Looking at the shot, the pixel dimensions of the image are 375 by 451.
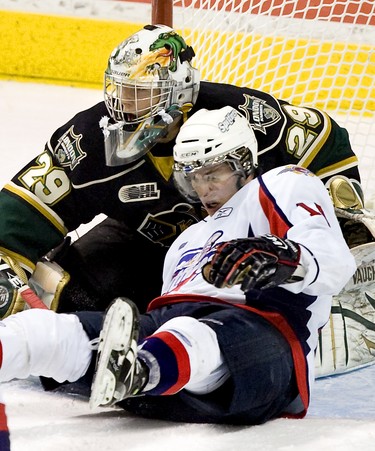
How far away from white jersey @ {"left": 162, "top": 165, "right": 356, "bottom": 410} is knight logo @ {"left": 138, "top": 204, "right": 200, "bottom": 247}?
55 centimetres

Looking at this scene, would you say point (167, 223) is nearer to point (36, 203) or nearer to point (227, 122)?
point (36, 203)

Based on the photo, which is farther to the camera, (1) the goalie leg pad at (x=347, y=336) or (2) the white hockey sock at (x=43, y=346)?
(1) the goalie leg pad at (x=347, y=336)

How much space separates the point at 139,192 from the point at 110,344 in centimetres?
117

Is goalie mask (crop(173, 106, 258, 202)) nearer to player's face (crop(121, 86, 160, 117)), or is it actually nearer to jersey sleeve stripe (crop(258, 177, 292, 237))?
jersey sleeve stripe (crop(258, 177, 292, 237))

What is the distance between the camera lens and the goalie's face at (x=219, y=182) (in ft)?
7.80

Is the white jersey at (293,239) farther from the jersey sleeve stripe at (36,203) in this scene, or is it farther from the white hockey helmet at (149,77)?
the jersey sleeve stripe at (36,203)

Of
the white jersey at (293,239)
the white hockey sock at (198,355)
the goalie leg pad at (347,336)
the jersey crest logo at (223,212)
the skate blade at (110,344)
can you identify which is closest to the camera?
the skate blade at (110,344)

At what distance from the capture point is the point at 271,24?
445 cm

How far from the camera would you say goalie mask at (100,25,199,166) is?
9.25ft

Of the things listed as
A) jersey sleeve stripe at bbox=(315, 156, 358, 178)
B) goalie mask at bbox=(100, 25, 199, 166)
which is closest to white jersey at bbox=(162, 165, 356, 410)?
goalie mask at bbox=(100, 25, 199, 166)

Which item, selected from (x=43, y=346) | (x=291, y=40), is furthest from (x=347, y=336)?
(x=291, y=40)

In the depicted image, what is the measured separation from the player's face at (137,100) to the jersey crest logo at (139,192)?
219 mm

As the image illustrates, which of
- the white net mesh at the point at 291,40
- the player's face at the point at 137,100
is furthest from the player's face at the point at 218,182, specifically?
the white net mesh at the point at 291,40

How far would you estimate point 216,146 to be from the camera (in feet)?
7.78
